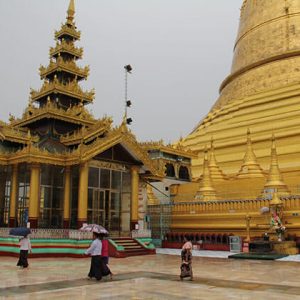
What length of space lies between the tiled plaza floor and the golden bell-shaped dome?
2308cm

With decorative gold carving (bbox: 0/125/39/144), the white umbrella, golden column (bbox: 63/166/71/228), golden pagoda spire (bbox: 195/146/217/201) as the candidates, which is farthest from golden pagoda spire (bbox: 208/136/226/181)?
decorative gold carving (bbox: 0/125/39/144)

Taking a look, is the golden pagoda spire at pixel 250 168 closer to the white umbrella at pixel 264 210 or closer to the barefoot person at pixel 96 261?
the white umbrella at pixel 264 210

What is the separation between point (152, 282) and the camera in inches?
411

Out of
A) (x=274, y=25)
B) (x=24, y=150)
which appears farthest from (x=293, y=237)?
(x=274, y=25)

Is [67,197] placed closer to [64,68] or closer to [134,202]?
[134,202]

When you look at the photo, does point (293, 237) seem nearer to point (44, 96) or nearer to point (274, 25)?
point (44, 96)

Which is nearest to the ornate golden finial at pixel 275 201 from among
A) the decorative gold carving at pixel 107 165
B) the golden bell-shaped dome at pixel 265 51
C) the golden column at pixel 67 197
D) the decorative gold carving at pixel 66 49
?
the decorative gold carving at pixel 107 165

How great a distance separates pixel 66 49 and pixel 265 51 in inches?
742

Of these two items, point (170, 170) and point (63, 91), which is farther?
point (170, 170)

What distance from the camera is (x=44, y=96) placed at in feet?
76.5

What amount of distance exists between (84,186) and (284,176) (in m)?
11.6

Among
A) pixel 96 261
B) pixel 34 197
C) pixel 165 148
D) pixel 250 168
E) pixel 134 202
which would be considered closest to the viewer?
pixel 96 261

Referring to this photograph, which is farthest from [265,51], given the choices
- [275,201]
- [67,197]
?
[67,197]

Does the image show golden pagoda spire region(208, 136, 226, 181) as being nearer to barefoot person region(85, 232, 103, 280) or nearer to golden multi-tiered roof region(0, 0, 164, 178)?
golden multi-tiered roof region(0, 0, 164, 178)
